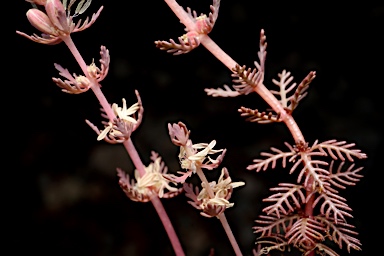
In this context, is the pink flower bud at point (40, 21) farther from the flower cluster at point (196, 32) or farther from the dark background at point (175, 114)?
the dark background at point (175, 114)

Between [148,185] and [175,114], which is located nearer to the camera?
[148,185]

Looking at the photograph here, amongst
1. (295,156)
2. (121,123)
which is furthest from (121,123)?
(295,156)

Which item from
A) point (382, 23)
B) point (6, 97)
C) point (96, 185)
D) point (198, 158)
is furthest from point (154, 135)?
point (198, 158)

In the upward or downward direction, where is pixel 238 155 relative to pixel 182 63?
downward

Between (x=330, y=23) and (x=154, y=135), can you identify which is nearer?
(x=330, y=23)

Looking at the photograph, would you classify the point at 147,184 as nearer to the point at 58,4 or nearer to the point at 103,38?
the point at 58,4

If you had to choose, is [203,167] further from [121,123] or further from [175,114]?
[175,114]
